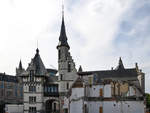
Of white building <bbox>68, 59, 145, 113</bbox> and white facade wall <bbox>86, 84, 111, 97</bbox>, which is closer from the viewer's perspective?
white building <bbox>68, 59, 145, 113</bbox>

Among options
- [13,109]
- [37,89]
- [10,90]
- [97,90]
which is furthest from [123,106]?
[10,90]

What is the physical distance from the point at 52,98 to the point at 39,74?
663cm

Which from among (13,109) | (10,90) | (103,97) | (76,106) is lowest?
(13,109)

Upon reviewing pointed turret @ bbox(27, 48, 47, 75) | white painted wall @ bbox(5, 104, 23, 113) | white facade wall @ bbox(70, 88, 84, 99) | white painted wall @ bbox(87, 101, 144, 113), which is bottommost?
white painted wall @ bbox(5, 104, 23, 113)

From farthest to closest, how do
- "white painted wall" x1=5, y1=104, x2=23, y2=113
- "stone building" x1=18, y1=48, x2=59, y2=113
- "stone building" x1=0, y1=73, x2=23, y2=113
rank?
"stone building" x1=0, y1=73, x2=23, y2=113
"white painted wall" x1=5, y1=104, x2=23, y2=113
"stone building" x1=18, y1=48, x2=59, y2=113

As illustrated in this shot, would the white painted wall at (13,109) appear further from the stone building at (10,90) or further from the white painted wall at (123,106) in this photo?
the stone building at (10,90)

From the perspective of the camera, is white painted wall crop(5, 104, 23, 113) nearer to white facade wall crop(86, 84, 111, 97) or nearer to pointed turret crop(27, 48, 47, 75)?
pointed turret crop(27, 48, 47, 75)

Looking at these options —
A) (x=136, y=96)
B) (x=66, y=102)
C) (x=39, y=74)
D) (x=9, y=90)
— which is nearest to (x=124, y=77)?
(x=136, y=96)

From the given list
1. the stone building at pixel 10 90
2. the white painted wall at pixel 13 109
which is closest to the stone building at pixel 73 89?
the white painted wall at pixel 13 109

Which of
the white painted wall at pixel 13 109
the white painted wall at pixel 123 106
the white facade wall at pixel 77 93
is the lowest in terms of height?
the white painted wall at pixel 13 109

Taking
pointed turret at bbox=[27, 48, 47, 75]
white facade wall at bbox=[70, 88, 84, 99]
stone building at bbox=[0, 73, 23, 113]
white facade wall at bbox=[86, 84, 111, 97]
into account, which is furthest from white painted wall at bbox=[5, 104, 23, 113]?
stone building at bbox=[0, 73, 23, 113]

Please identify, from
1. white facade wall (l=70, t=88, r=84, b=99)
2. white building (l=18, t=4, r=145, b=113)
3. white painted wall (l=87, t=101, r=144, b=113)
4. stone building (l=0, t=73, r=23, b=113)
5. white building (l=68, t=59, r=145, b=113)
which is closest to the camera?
white painted wall (l=87, t=101, r=144, b=113)

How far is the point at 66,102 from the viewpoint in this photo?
1949 inches

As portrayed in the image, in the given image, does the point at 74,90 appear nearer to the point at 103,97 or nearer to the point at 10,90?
the point at 103,97
